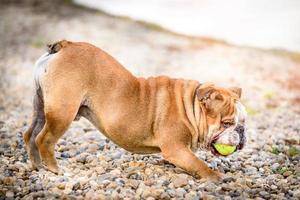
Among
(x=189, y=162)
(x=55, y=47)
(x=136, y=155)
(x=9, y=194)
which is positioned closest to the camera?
(x=9, y=194)

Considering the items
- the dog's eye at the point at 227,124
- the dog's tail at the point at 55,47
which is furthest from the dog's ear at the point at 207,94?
the dog's tail at the point at 55,47

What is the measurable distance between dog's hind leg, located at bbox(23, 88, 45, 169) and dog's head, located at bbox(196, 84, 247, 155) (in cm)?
167

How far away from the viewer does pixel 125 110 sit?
217 inches

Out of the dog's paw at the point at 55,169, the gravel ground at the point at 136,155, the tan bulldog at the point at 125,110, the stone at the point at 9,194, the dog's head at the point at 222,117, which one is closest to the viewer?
the stone at the point at 9,194

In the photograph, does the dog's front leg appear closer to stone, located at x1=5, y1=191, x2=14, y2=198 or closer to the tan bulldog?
the tan bulldog

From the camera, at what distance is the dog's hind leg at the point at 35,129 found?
18.2ft

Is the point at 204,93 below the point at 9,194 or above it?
above

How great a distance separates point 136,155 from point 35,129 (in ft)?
4.16

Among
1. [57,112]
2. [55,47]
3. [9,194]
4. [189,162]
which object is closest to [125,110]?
[57,112]

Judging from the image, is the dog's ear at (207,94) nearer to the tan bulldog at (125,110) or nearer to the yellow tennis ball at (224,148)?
the tan bulldog at (125,110)

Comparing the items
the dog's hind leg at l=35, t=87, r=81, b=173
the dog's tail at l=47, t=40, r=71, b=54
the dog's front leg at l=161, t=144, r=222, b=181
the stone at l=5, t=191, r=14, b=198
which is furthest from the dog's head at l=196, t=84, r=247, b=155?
the stone at l=5, t=191, r=14, b=198

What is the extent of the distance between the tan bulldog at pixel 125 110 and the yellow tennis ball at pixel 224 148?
0.06 m

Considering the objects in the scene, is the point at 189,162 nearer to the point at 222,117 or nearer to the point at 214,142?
the point at 214,142

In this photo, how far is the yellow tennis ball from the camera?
17.7 feet
